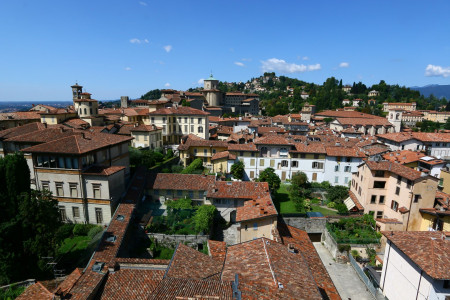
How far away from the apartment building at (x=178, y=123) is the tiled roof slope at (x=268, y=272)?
45315 millimetres

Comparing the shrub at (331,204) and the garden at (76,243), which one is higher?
the garden at (76,243)

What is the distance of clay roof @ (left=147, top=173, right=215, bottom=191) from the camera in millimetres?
35219

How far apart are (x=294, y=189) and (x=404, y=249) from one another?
19684 millimetres

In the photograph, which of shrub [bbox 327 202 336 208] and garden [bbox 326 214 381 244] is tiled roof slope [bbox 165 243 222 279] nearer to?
garden [bbox 326 214 381 244]

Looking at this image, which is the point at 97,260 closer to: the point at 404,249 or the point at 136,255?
the point at 136,255

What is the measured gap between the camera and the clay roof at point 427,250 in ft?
61.3

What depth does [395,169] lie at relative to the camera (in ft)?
114

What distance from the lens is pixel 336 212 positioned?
37281 millimetres

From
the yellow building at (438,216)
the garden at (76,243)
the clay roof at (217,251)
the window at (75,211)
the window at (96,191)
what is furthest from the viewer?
the window at (75,211)

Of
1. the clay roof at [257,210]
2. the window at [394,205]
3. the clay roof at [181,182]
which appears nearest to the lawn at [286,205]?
the clay roof at [257,210]

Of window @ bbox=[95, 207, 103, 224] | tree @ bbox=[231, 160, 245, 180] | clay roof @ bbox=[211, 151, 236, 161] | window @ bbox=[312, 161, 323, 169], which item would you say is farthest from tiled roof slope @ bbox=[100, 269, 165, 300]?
window @ bbox=[312, 161, 323, 169]

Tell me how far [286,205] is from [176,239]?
1726cm

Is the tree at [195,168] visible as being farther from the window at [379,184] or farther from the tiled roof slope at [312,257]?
the window at [379,184]

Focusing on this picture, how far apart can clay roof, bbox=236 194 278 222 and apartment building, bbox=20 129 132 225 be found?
47.4 ft
